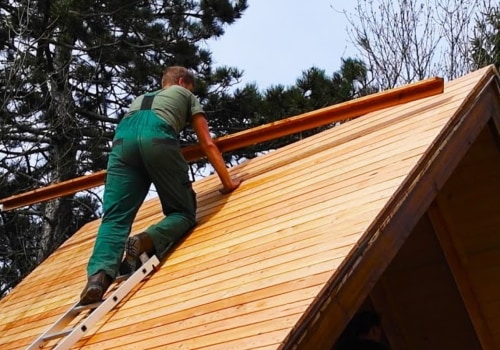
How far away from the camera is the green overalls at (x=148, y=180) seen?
4.04 metres

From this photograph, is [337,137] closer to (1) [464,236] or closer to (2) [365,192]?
(1) [464,236]

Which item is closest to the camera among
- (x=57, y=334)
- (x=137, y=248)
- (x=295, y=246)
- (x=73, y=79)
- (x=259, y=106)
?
(x=295, y=246)

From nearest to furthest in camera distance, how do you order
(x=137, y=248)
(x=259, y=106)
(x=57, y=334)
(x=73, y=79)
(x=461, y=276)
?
1. (x=57, y=334)
2. (x=137, y=248)
3. (x=461, y=276)
4. (x=73, y=79)
5. (x=259, y=106)

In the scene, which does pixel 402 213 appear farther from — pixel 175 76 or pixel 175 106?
pixel 175 76

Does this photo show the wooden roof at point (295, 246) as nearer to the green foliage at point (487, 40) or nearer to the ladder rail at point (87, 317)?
the ladder rail at point (87, 317)

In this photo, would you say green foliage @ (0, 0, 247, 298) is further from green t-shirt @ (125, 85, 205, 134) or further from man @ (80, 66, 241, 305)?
man @ (80, 66, 241, 305)

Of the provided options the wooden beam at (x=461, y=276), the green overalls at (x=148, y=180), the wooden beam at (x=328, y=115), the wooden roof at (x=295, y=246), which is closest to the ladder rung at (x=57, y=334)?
the wooden roof at (x=295, y=246)

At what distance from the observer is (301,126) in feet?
14.7

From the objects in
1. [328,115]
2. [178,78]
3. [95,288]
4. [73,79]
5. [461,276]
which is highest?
[73,79]

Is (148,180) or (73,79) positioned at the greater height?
(73,79)

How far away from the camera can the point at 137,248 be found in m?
3.84

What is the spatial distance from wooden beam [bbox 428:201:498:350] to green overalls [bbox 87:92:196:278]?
4.96ft

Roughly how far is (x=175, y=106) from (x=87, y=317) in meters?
1.38

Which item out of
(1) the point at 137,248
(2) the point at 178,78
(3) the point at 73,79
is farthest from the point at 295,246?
(3) the point at 73,79
